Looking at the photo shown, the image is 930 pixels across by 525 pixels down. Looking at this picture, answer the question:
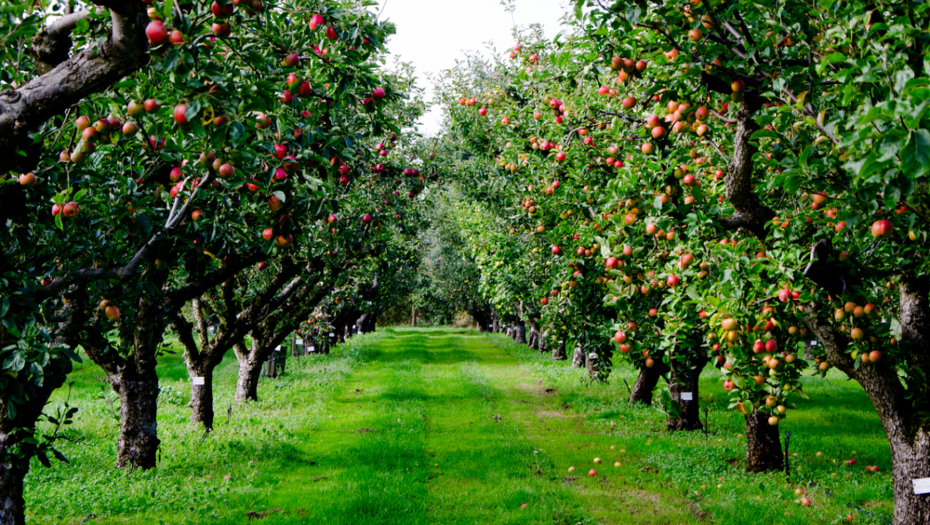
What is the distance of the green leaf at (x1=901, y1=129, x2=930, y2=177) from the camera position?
2.56m

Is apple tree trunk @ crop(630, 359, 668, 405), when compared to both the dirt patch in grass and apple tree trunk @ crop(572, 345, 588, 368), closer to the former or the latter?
the dirt patch in grass

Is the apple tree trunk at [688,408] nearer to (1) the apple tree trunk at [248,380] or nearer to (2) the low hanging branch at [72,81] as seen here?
(1) the apple tree trunk at [248,380]

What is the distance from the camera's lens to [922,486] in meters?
5.65

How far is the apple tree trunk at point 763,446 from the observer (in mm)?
9453

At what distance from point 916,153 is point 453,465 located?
27.8ft

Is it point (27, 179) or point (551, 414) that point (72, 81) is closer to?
point (27, 179)

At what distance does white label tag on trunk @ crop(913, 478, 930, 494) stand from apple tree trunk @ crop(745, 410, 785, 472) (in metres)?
3.74

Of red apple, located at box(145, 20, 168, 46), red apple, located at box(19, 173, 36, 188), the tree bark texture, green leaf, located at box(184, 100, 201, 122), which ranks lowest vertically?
the tree bark texture

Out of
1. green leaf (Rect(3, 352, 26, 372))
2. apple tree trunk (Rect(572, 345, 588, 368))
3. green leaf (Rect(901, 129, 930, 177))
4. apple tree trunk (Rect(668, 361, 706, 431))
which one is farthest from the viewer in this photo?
apple tree trunk (Rect(572, 345, 588, 368))

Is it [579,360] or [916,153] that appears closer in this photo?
[916,153]

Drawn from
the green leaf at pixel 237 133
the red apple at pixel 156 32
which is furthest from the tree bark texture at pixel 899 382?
the red apple at pixel 156 32

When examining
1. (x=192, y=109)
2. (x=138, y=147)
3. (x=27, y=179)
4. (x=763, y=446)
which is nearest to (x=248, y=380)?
(x=138, y=147)

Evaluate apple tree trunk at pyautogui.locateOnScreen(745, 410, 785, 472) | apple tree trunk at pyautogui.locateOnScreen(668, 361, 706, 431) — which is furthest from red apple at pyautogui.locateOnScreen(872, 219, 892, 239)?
apple tree trunk at pyautogui.locateOnScreen(668, 361, 706, 431)

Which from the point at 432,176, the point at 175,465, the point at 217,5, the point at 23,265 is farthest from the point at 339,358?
the point at 217,5
